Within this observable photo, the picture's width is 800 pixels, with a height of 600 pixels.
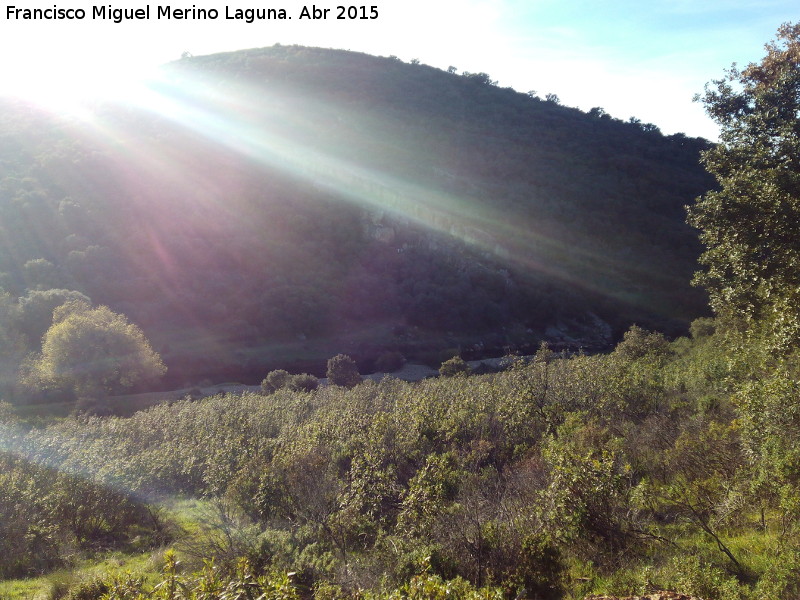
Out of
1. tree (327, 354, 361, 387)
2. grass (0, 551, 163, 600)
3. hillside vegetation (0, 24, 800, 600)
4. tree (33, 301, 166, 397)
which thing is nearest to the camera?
hillside vegetation (0, 24, 800, 600)

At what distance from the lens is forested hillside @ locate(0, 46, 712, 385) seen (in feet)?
119

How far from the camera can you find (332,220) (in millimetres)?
50312

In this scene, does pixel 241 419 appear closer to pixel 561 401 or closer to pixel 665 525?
pixel 561 401

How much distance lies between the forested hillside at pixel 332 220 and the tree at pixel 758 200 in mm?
30426

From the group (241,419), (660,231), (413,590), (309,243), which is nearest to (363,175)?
(309,243)

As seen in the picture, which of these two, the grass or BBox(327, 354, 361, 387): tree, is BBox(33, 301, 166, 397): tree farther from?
the grass

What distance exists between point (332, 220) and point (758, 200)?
148ft

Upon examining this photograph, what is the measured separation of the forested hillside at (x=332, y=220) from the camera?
3612 cm

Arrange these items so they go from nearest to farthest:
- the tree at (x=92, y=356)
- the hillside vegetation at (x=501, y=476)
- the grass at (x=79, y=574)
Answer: the hillside vegetation at (x=501, y=476)
the grass at (x=79, y=574)
the tree at (x=92, y=356)

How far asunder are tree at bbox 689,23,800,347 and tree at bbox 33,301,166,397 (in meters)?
24.8

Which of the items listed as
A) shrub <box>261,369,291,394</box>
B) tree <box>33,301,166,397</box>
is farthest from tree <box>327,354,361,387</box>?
tree <box>33,301,166,397</box>

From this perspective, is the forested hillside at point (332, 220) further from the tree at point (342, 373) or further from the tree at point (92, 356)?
the tree at point (342, 373)

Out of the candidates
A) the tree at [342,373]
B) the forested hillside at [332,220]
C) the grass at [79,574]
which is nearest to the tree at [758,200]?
the grass at [79,574]

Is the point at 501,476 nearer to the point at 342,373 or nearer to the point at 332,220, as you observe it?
the point at 342,373
